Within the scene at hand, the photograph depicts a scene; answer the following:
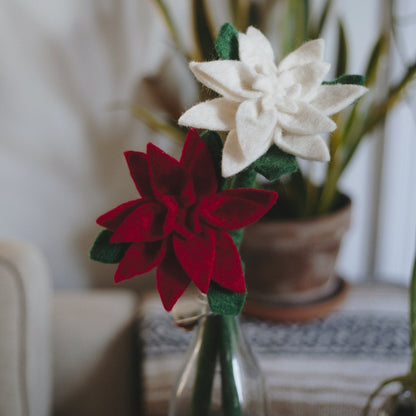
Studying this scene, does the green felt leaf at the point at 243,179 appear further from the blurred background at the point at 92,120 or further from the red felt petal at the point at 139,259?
the blurred background at the point at 92,120

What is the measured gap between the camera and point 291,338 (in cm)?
70

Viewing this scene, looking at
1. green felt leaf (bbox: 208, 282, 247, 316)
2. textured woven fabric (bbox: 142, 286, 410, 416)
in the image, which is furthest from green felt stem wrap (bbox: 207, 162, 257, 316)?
textured woven fabric (bbox: 142, 286, 410, 416)

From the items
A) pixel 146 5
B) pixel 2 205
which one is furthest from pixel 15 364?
pixel 146 5

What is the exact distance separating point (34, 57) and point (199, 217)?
583 mm

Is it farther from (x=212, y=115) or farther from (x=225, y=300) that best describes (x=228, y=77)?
(x=225, y=300)

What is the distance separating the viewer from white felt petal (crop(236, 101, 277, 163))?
0.31 meters

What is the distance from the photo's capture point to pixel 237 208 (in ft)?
1.10

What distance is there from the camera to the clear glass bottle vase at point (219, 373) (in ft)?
1.36

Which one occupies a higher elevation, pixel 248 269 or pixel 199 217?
pixel 199 217

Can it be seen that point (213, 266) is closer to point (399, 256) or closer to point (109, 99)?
point (109, 99)

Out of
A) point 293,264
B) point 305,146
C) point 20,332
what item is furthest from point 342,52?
point 20,332

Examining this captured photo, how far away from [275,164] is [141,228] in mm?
98

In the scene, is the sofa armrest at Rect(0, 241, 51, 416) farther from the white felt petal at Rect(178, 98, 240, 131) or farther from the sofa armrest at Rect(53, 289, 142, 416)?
the white felt petal at Rect(178, 98, 240, 131)

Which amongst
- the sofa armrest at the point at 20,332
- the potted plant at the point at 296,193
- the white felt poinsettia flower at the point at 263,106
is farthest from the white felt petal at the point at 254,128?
the sofa armrest at the point at 20,332
